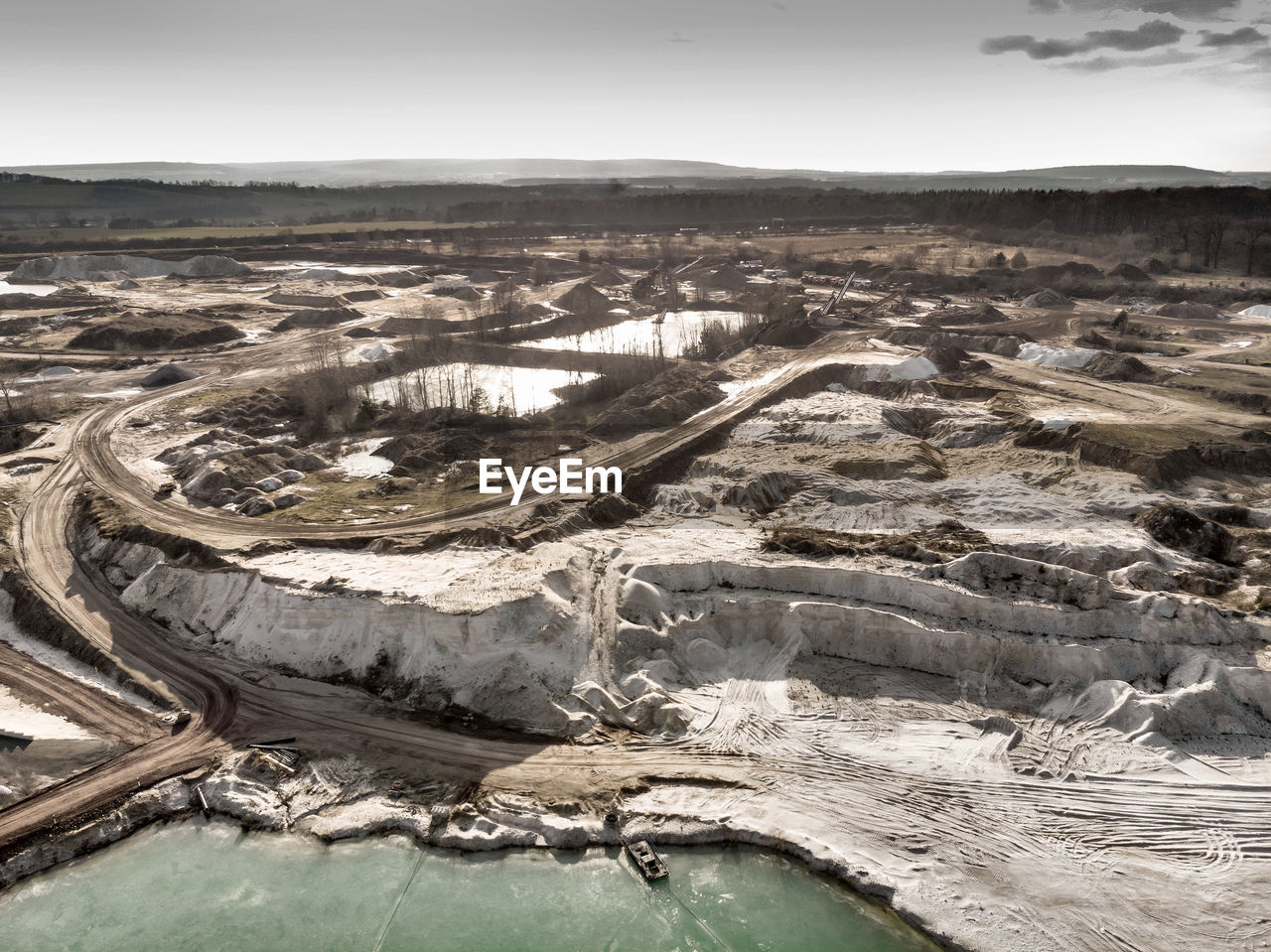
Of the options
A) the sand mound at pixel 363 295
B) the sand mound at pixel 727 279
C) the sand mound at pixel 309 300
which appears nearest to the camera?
the sand mound at pixel 309 300

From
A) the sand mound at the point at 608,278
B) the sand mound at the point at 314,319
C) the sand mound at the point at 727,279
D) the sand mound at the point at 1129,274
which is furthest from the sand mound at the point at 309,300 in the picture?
the sand mound at the point at 1129,274

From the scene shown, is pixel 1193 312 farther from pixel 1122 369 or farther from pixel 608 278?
pixel 608 278

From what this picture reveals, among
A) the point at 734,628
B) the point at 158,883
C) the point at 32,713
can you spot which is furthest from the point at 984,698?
the point at 32,713

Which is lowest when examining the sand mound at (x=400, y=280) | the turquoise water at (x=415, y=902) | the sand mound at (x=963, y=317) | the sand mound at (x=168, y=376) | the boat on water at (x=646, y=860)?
the turquoise water at (x=415, y=902)

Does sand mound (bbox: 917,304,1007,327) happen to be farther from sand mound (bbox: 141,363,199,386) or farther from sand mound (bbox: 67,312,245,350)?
sand mound (bbox: 67,312,245,350)

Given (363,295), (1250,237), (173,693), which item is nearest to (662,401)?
(173,693)

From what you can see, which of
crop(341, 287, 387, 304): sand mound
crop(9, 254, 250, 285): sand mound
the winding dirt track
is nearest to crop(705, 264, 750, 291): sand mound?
crop(341, 287, 387, 304): sand mound

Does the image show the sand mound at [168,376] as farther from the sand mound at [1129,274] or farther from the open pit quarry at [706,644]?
the sand mound at [1129,274]
